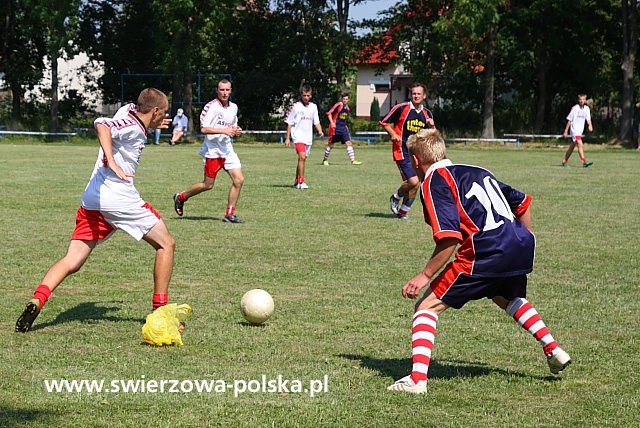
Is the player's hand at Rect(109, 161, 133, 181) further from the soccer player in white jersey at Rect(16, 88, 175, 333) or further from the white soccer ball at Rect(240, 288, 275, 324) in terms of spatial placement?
the white soccer ball at Rect(240, 288, 275, 324)

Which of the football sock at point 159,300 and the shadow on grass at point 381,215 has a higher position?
the football sock at point 159,300

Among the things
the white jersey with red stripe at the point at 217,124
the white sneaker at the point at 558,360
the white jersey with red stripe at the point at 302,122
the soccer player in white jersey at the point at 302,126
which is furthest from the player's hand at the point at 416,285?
the white jersey with red stripe at the point at 302,122

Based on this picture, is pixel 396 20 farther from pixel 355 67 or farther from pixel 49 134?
pixel 49 134

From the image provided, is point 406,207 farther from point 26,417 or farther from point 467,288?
point 26,417

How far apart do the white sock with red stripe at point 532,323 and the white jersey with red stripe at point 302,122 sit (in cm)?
1411

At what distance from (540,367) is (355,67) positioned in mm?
45365

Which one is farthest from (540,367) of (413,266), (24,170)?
(24,170)

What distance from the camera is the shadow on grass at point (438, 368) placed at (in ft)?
18.7

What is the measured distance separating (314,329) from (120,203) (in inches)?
68.1

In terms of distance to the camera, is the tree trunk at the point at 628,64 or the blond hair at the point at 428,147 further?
the tree trunk at the point at 628,64

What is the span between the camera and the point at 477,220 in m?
5.27

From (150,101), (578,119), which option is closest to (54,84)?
(578,119)

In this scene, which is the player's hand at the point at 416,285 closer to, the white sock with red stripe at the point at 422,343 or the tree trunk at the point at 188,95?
the white sock with red stripe at the point at 422,343

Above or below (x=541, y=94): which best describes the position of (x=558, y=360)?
below
